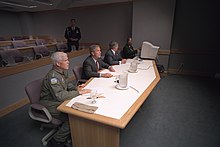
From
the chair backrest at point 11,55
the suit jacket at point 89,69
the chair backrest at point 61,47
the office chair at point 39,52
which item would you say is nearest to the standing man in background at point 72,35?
the chair backrest at point 61,47

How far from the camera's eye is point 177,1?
13.1 ft

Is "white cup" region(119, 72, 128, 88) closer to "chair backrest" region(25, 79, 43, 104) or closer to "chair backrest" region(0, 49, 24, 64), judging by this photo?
"chair backrest" region(25, 79, 43, 104)

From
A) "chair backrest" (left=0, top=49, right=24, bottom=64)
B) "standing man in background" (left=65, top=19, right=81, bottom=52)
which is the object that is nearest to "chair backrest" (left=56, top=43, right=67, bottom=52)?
"standing man in background" (left=65, top=19, right=81, bottom=52)

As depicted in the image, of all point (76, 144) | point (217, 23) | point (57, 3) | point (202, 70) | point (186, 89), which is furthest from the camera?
point (57, 3)

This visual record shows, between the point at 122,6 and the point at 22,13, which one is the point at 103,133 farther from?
the point at 22,13

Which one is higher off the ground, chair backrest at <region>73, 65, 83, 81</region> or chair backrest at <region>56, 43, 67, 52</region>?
chair backrest at <region>56, 43, 67, 52</region>

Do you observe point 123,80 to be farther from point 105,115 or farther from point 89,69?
point 89,69

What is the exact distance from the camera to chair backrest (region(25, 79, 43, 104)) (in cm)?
158

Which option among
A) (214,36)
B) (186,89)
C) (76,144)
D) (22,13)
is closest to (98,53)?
(76,144)

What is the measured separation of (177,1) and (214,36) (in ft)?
4.46

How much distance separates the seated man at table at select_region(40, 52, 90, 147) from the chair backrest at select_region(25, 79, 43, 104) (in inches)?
2.4

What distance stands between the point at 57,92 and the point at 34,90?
376 mm

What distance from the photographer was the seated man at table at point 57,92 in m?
1.47

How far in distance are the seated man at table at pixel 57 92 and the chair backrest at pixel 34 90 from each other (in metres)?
0.06
